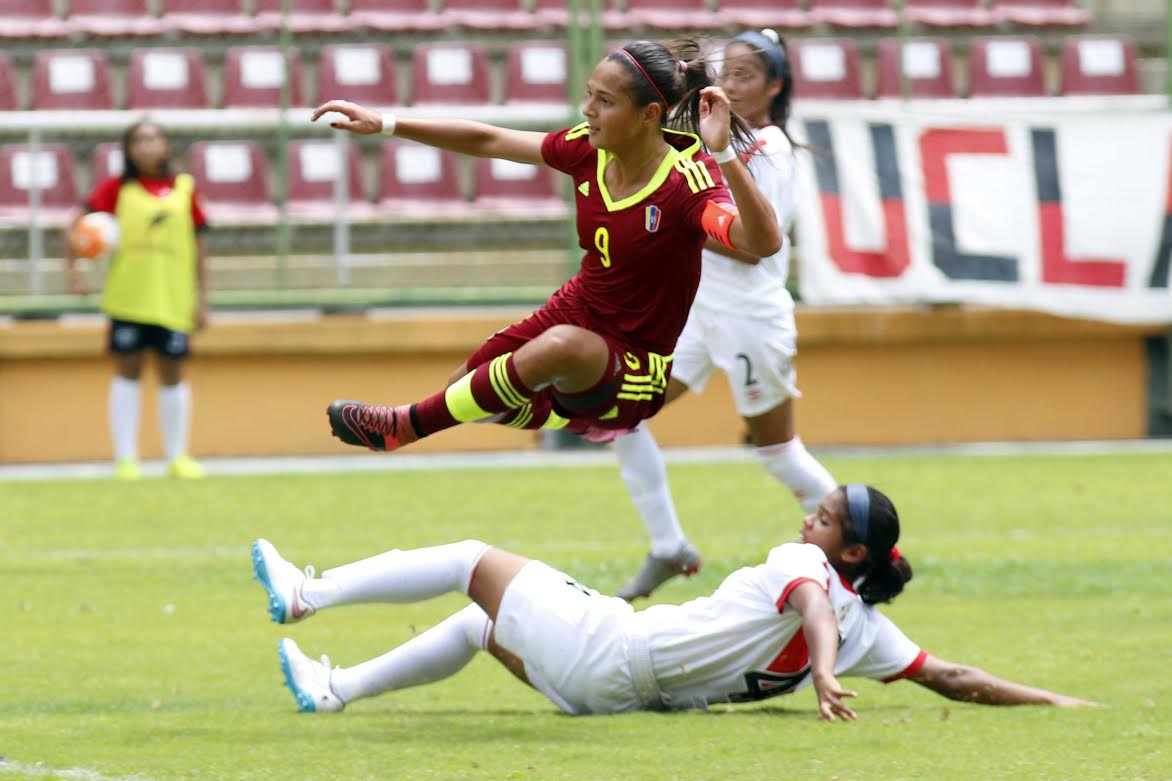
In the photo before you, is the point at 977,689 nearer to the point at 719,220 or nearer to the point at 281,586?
the point at 719,220

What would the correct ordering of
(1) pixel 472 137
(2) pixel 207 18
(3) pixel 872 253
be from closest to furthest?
Result: 1. (1) pixel 472 137
2. (3) pixel 872 253
3. (2) pixel 207 18

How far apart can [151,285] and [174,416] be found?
0.81 meters

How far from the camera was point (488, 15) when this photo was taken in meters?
14.8

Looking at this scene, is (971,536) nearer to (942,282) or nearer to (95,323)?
(942,282)

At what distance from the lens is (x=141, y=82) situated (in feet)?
46.9

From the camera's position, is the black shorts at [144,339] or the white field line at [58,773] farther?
the black shorts at [144,339]

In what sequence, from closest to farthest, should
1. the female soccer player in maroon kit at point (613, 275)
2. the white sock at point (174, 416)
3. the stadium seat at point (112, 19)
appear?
the female soccer player in maroon kit at point (613, 275), the white sock at point (174, 416), the stadium seat at point (112, 19)

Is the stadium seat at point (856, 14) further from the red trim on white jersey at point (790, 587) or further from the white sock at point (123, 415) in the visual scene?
the red trim on white jersey at point (790, 587)

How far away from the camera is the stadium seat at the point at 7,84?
1341 centimetres

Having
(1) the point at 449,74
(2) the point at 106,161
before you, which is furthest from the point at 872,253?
(2) the point at 106,161

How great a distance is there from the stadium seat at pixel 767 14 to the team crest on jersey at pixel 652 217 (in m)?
9.15

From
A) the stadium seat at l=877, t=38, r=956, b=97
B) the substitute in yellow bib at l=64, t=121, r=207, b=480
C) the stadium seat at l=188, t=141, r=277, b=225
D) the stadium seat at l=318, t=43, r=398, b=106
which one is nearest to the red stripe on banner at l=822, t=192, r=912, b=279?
the stadium seat at l=877, t=38, r=956, b=97

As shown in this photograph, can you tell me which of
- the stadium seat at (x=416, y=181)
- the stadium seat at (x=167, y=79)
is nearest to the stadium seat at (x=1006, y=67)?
the stadium seat at (x=416, y=181)

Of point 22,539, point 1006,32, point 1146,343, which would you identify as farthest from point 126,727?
point 1006,32
